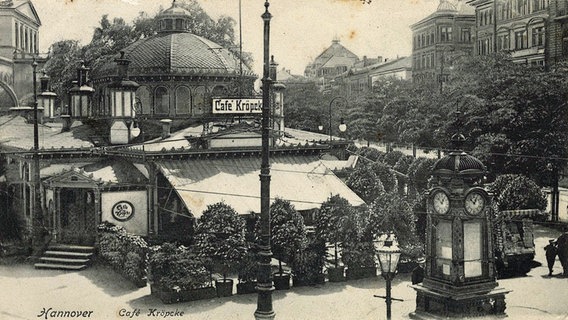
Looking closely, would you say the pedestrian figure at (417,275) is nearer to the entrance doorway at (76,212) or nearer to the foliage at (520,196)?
the foliage at (520,196)

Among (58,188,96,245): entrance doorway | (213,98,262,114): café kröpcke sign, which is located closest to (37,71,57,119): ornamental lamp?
(58,188,96,245): entrance doorway

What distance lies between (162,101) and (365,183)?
1127 cm

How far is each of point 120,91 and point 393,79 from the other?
1409 inches

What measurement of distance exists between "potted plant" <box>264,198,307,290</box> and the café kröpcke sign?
7518mm

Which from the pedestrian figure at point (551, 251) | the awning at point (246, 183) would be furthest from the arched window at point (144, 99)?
the pedestrian figure at point (551, 251)

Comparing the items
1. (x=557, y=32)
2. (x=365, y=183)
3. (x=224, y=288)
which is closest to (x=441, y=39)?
Result: (x=557, y=32)

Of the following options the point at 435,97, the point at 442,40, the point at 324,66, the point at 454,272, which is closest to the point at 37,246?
the point at 454,272

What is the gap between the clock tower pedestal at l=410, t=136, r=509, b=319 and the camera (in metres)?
16.2

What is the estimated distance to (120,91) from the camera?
30.8 metres

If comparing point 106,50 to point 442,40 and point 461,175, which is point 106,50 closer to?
point 442,40

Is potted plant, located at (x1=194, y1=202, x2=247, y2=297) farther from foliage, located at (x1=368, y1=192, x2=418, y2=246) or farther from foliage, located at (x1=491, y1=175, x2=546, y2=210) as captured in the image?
foliage, located at (x1=491, y1=175, x2=546, y2=210)

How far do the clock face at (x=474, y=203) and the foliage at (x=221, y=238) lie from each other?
25.5ft

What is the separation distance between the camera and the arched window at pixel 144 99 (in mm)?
33031

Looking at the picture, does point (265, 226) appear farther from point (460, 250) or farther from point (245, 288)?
point (245, 288)
